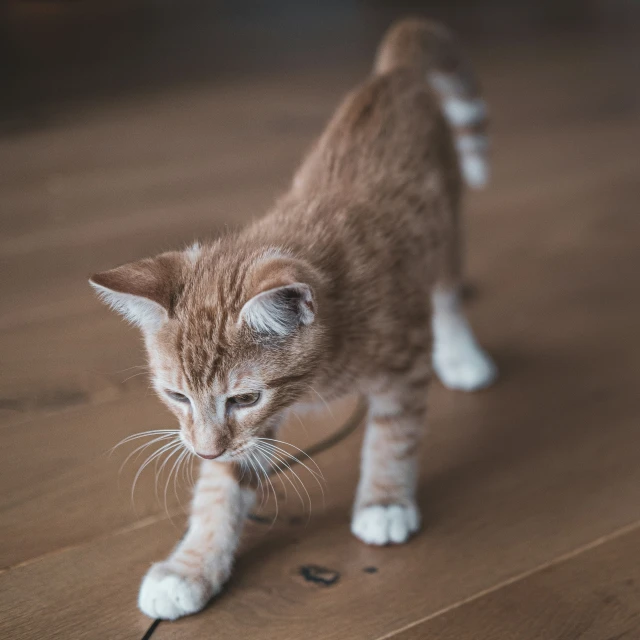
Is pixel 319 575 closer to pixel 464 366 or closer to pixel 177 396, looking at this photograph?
pixel 177 396

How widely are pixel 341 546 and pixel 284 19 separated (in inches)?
133

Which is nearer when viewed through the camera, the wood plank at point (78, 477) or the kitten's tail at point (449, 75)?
the wood plank at point (78, 477)

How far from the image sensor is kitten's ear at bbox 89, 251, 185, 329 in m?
0.97

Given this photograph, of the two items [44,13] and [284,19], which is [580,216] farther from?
[44,13]

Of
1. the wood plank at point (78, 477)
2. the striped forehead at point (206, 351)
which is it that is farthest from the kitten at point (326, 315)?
the wood plank at point (78, 477)

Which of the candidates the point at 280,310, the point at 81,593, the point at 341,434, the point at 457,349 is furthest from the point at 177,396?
the point at 457,349

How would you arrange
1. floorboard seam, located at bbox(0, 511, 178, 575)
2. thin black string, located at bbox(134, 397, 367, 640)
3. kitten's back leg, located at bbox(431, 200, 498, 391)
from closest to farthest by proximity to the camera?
floorboard seam, located at bbox(0, 511, 178, 575), thin black string, located at bbox(134, 397, 367, 640), kitten's back leg, located at bbox(431, 200, 498, 391)

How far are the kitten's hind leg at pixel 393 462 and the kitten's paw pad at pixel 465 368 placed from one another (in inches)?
14.1

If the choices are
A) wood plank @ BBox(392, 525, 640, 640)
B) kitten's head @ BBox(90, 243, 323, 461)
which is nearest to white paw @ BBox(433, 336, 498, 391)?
wood plank @ BBox(392, 525, 640, 640)

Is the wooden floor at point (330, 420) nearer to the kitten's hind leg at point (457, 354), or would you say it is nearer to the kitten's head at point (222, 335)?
the kitten's hind leg at point (457, 354)

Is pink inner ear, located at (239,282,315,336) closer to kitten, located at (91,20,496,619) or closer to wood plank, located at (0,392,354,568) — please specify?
kitten, located at (91,20,496,619)

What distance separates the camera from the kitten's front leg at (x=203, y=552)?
3.57 ft

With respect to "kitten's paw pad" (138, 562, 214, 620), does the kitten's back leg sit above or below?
above

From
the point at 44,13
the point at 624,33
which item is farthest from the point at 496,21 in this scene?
the point at 44,13
